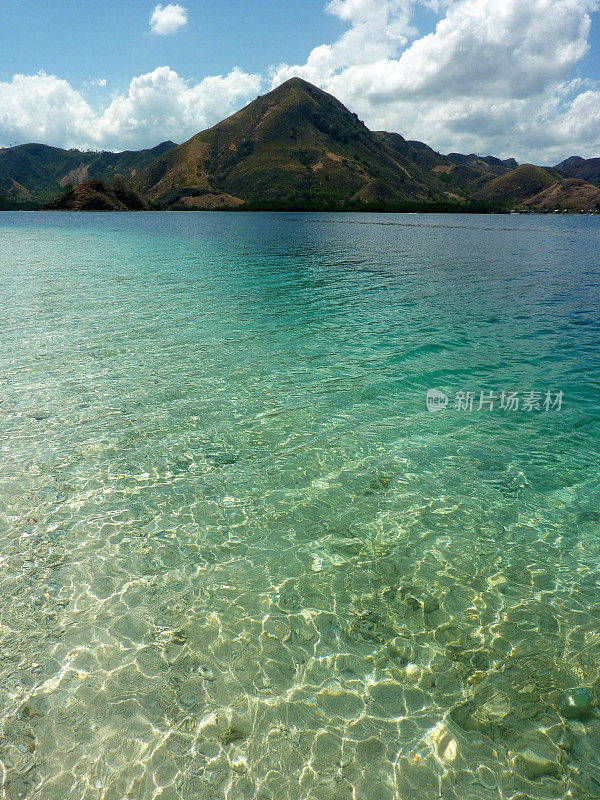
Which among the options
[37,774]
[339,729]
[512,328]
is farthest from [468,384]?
[37,774]

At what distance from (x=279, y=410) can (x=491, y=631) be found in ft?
27.5

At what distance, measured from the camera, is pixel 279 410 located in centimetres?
1354

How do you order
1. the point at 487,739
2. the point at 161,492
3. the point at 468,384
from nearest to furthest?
the point at 487,739
the point at 161,492
the point at 468,384

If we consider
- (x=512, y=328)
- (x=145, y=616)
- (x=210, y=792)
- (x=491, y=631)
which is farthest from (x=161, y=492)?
(x=512, y=328)

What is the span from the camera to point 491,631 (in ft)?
22.2

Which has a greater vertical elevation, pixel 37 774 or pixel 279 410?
pixel 279 410

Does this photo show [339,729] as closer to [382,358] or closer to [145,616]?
[145,616]

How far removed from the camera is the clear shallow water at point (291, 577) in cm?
520

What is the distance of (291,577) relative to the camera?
7.72m

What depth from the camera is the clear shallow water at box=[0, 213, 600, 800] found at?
5203mm

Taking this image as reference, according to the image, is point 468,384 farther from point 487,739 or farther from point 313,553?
point 487,739

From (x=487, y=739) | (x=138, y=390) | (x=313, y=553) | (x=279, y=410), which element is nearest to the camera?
(x=487, y=739)

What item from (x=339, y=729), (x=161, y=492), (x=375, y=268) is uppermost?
(x=375, y=268)

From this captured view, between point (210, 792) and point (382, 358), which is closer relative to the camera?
point (210, 792)
